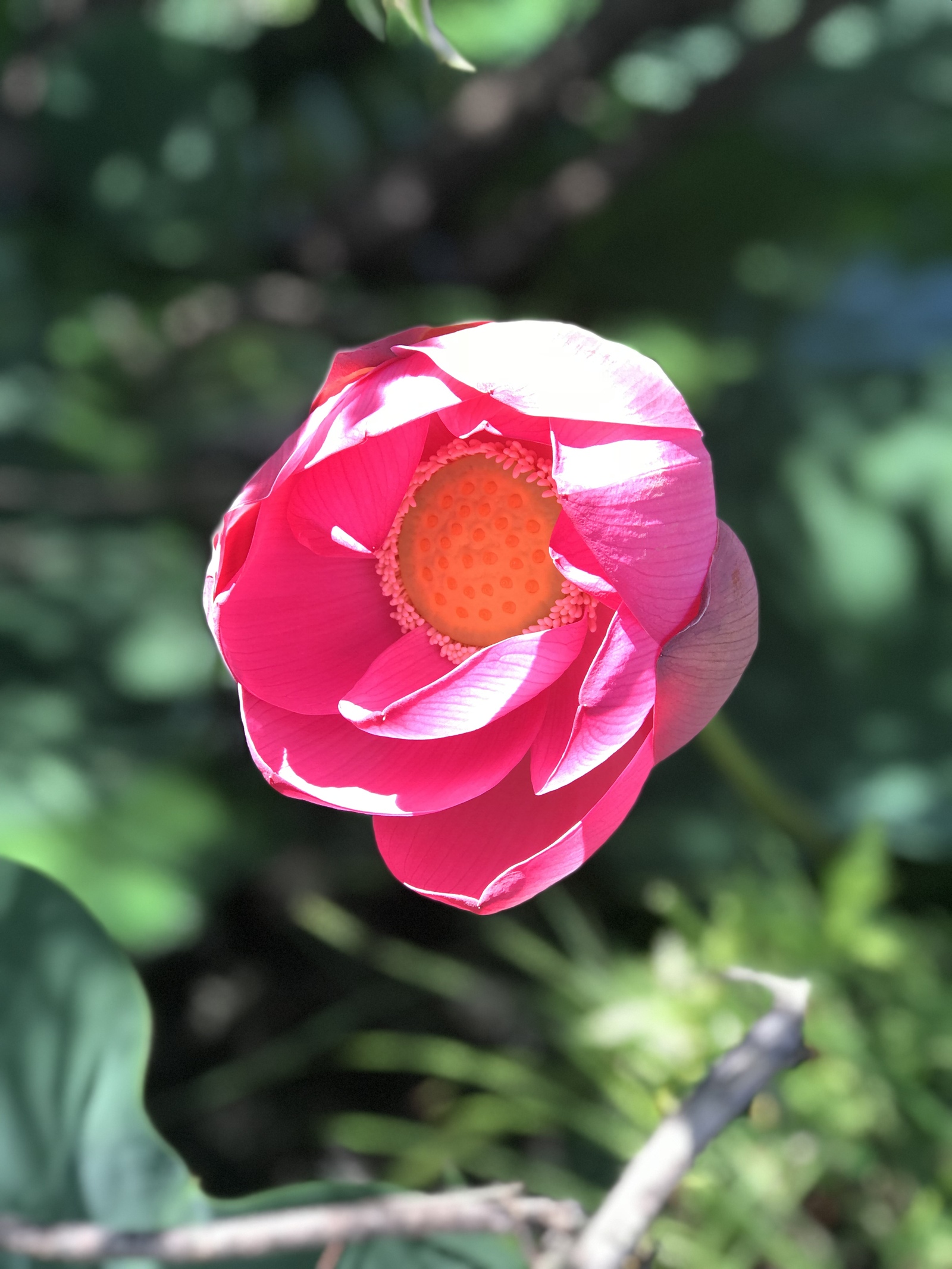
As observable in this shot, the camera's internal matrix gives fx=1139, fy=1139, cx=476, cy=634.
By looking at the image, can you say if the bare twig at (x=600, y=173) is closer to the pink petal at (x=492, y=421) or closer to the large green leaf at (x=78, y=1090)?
the pink petal at (x=492, y=421)

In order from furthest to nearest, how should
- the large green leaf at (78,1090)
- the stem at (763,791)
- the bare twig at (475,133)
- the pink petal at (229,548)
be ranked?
the bare twig at (475,133) < the stem at (763,791) < the large green leaf at (78,1090) < the pink petal at (229,548)

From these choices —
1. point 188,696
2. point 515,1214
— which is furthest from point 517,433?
point 188,696

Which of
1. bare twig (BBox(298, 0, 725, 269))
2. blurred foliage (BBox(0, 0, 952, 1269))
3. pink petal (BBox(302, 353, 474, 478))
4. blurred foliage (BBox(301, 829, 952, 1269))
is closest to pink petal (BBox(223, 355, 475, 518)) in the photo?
pink petal (BBox(302, 353, 474, 478))

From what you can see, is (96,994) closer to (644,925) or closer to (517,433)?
(517,433)

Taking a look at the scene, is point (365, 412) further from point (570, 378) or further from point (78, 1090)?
point (78, 1090)

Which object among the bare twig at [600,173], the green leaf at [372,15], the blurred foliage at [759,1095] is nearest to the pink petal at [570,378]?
the green leaf at [372,15]

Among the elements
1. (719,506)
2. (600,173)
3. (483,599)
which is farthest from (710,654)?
(600,173)
